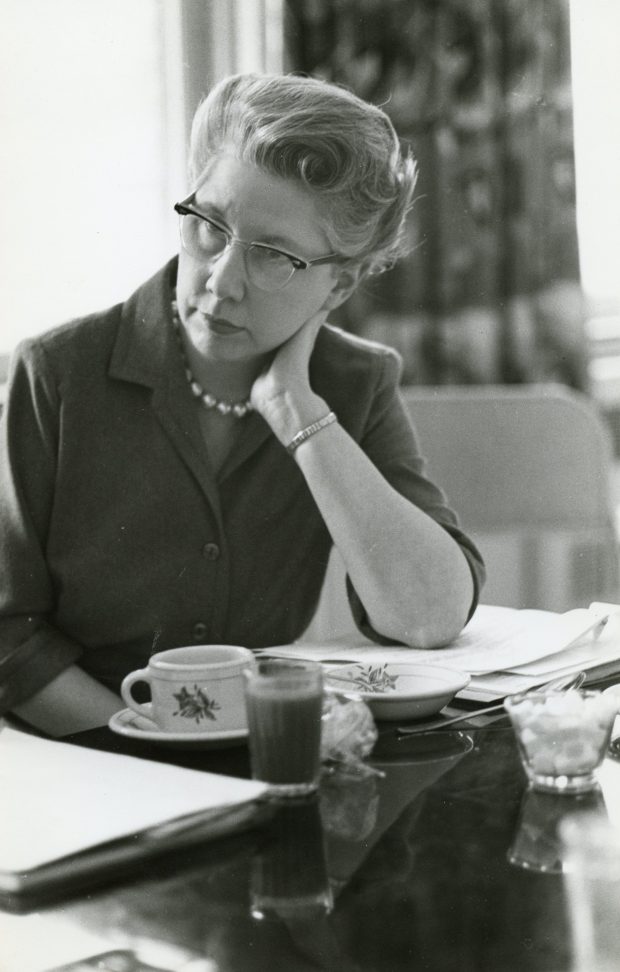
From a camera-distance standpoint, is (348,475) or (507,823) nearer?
(507,823)

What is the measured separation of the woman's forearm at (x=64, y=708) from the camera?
1.32 m

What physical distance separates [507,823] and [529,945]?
0.64 feet

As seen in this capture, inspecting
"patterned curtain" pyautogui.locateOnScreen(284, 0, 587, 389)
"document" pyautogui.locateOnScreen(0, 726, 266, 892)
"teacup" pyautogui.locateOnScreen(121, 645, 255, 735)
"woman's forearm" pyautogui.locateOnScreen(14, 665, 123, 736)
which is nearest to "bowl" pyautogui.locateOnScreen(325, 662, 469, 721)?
"teacup" pyautogui.locateOnScreen(121, 645, 255, 735)

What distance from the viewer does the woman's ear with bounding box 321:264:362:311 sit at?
1.54 metres

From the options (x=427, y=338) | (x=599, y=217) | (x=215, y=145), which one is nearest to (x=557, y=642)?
(x=215, y=145)

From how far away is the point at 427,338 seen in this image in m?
2.69

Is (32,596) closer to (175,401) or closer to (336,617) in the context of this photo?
(175,401)

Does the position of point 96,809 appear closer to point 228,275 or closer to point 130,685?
point 130,685

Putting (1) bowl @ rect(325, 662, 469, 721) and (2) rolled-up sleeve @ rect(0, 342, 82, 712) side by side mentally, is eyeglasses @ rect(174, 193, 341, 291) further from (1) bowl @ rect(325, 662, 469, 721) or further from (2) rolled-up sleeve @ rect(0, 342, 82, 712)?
(1) bowl @ rect(325, 662, 469, 721)

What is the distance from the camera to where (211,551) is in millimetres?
1468

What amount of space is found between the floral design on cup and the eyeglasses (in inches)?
22.5

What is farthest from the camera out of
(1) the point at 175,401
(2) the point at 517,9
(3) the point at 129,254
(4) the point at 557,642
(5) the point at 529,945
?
(2) the point at 517,9

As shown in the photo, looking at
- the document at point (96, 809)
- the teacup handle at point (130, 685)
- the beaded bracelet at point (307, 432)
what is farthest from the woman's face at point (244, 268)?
the document at point (96, 809)

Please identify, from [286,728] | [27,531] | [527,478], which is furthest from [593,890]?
[527,478]
